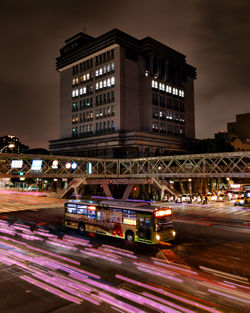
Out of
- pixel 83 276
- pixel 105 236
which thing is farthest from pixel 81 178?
pixel 83 276

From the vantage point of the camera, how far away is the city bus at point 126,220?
18594 millimetres

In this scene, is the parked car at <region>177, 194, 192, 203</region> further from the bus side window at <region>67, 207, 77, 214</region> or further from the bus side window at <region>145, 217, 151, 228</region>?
the bus side window at <region>145, 217, 151, 228</region>

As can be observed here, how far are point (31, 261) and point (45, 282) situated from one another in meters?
3.47

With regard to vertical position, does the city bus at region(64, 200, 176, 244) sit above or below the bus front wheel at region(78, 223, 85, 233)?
above

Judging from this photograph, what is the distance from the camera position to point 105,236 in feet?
74.1

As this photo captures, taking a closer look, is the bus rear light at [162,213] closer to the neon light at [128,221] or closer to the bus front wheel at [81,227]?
the neon light at [128,221]

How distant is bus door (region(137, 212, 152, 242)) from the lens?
18.6m

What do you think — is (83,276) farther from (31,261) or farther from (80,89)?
(80,89)

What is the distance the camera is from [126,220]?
20.1 m

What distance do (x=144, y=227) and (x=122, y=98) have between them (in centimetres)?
5944

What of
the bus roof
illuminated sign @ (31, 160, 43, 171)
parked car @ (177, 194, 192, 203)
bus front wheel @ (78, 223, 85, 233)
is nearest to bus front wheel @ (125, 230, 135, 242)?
the bus roof

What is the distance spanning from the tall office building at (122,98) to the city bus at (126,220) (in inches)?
1918

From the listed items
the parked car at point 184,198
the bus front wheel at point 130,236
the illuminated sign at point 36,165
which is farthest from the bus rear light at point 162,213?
the parked car at point 184,198

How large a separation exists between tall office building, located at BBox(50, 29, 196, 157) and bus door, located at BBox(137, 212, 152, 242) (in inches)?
2071
